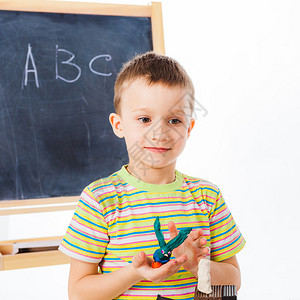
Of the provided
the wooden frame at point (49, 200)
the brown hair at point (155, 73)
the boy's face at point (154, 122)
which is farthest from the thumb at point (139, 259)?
the wooden frame at point (49, 200)

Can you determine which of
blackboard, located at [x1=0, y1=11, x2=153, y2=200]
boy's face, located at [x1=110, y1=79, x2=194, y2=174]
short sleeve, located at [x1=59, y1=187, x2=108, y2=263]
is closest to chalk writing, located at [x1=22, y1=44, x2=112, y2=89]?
blackboard, located at [x1=0, y1=11, x2=153, y2=200]

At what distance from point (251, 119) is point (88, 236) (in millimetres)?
1298

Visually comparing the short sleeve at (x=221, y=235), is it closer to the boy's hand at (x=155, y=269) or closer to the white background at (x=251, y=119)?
the boy's hand at (x=155, y=269)

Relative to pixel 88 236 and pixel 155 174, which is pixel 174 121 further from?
pixel 88 236

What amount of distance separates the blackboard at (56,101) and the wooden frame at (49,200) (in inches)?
0.9

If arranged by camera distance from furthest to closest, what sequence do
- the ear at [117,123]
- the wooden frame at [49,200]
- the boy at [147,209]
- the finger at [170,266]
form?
the wooden frame at [49,200]
the ear at [117,123]
the boy at [147,209]
the finger at [170,266]

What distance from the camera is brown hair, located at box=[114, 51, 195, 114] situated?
2.41 ft

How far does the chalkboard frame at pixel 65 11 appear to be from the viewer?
126 centimetres

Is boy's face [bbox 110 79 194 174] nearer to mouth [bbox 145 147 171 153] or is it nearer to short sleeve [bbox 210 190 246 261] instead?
mouth [bbox 145 147 171 153]

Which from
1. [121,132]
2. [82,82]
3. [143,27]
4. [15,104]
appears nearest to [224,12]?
[143,27]

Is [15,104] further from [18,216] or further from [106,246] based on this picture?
[106,246]

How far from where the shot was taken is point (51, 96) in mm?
1319

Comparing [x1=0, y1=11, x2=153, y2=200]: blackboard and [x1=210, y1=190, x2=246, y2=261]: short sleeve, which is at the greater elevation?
[x1=0, y1=11, x2=153, y2=200]: blackboard

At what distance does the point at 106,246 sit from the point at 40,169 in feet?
2.20
